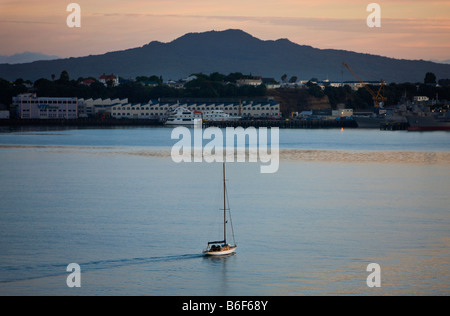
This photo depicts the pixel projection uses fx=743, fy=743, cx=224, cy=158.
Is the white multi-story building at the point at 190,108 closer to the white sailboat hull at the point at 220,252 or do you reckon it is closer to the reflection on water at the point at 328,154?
the reflection on water at the point at 328,154

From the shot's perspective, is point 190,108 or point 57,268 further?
point 190,108

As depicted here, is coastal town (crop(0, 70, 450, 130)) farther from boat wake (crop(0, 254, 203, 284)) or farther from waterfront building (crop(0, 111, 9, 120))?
boat wake (crop(0, 254, 203, 284))

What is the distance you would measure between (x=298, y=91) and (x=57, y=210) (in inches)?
5000

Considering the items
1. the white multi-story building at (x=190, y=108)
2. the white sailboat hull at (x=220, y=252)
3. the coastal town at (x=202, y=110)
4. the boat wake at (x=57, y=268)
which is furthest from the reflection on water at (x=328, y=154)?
the white multi-story building at (x=190, y=108)

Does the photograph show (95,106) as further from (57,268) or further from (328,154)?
(57,268)

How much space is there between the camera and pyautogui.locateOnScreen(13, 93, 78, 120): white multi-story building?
349 ft

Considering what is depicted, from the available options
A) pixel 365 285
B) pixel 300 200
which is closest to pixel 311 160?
pixel 300 200

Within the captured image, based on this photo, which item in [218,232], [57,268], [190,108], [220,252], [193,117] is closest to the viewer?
[57,268]

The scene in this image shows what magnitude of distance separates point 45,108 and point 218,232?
91169 mm

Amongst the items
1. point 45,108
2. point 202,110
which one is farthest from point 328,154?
point 202,110

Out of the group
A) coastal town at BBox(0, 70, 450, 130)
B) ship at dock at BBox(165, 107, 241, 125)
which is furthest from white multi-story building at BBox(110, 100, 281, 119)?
ship at dock at BBox(165, 107, 241, 125)

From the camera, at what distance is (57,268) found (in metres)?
15.3

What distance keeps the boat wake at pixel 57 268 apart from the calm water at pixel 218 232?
0.02 m
